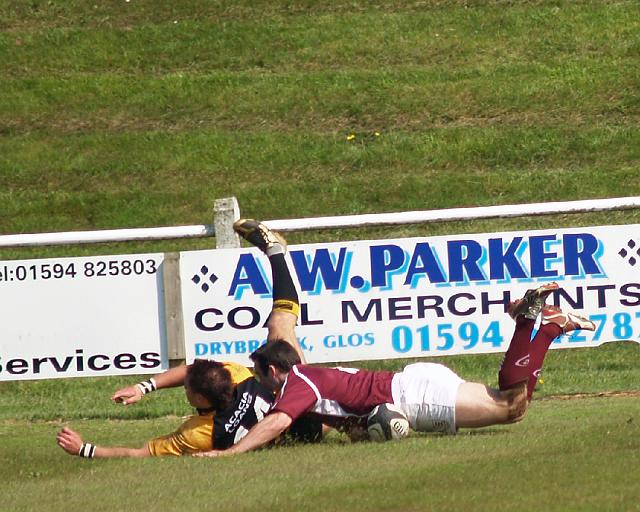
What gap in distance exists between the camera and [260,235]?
1003 cm

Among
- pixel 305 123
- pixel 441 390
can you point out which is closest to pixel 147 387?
pixel 441 390

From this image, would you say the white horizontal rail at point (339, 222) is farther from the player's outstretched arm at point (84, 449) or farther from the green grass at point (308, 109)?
the green grass at point (308, 109)

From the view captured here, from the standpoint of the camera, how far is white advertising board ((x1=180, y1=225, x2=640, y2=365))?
10977mm

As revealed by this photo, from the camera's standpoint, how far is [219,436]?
8000 mm

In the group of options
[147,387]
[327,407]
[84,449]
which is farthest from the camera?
[147,387]

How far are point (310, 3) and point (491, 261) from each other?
12063 mm

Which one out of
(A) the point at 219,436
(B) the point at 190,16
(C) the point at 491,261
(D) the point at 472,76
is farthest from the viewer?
(B) the point at 190,16

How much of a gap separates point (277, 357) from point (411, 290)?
288 centimetres

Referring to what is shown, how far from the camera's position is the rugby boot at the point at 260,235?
995 centimetres

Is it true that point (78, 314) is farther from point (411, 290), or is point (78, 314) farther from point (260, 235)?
point (411, 290)

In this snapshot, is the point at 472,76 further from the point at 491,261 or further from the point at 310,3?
the point at 491,261

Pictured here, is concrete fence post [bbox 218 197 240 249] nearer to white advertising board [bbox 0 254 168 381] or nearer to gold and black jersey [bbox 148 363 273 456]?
white advertising board [bbox 0 254 168 381]

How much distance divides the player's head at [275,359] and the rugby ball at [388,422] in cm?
62

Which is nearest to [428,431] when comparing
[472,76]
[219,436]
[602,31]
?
[219,436]
